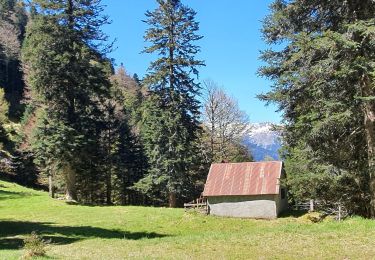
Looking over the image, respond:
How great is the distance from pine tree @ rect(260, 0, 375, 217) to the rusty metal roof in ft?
58.9

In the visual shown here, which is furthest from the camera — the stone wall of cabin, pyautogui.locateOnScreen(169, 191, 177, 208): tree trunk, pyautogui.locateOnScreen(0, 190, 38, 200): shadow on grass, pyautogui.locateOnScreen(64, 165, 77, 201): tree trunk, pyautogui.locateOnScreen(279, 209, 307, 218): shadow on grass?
pyautogui.locateOnScreen(169, 191, 177, 208): tree trunk

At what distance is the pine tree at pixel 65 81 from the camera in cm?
3669

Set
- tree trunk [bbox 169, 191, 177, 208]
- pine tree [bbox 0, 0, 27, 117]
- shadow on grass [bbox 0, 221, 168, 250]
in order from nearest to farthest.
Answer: shadow on grass [bbox 0, 221, 168, 250]
tree trunk [bbox 169, 191, 177, 208]
pine tree [bbox 0, 0, 27, 117]

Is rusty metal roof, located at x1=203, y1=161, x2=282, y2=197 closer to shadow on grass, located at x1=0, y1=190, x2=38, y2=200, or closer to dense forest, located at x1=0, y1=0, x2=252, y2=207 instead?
dense forest, located at x1=0, y1=0, x2=252, y2=207

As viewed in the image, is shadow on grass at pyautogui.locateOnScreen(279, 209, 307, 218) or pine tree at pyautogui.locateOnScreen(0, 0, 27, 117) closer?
shadow on grass at pyautogui.locateOnScreen(279, 209, 307, 218)

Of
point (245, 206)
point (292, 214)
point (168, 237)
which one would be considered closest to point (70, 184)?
point (245, 206)

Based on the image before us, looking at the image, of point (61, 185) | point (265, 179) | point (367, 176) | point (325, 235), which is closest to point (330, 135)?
point (367, 176)

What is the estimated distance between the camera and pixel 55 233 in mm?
22828

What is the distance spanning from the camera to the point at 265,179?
36375 mm

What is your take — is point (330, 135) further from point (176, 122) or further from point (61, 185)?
point (61, 185)

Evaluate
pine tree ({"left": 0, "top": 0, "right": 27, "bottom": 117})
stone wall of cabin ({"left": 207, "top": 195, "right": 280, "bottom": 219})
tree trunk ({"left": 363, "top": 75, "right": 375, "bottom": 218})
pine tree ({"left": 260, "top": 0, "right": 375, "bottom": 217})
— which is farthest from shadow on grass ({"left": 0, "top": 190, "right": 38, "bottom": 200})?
pine tree ({"left": 0, "top": 0, "right": 27, "bottom": 117})

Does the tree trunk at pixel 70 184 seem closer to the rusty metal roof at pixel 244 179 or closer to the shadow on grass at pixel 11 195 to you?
the shadow on grass at pixel 11 195

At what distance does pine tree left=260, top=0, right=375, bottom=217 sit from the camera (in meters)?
14.8

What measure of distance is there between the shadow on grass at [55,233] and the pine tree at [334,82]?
32.2ft
